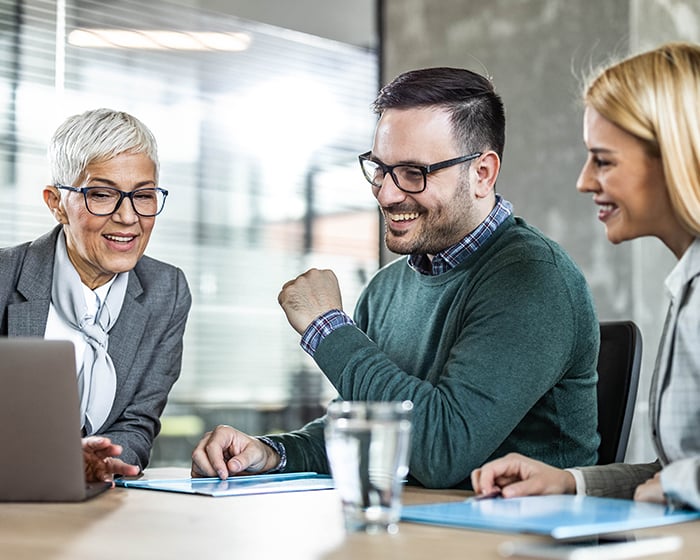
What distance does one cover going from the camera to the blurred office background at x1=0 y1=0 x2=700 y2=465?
11.9ft

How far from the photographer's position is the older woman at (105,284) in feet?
7.06

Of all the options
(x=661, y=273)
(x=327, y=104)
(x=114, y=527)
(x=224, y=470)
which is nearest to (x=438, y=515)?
(x=114, y=527)

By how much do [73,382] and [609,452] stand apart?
102 centimetres

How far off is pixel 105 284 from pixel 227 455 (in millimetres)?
805

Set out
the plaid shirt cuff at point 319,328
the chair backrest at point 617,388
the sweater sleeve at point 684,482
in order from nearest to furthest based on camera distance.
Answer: the sweater sleeve at point 684,482 → the plaid shirt cuff at point 319,328 → the chair backrest at point 617,388

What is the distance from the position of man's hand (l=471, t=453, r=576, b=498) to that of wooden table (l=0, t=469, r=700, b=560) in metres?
0.11

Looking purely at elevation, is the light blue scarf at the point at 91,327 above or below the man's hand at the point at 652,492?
above

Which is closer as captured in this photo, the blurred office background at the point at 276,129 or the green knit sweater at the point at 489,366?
the green knit sweater at the point at 489,366

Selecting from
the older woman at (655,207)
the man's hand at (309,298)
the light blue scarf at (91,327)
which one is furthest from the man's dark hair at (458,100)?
the light blue scarf at (91,327)

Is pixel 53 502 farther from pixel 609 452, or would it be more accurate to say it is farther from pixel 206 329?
pixel 206 329

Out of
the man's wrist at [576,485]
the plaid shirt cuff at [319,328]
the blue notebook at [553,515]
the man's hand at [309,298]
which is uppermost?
the man's hand at [309,298]

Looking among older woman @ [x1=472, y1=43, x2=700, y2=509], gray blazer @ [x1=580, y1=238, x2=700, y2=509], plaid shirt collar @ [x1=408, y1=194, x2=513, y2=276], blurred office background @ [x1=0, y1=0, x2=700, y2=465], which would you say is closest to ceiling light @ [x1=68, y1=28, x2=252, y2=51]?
blurred office background @ [x1=0, y1=0, x2=700, y2=465]

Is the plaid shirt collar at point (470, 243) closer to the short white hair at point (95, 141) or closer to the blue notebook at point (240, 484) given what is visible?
the blue notebook at point (240, 484)

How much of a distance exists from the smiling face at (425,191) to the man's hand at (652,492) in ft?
2.60
